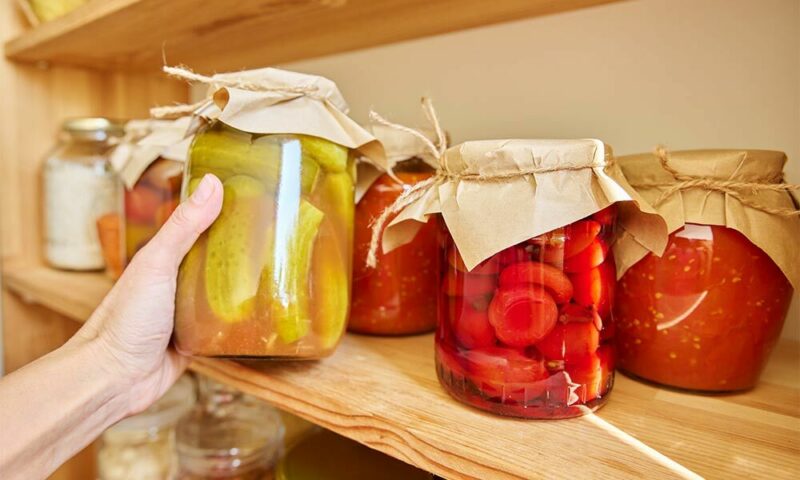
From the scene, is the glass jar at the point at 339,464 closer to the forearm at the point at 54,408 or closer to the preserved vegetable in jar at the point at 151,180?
the forearm at the point at 54,408

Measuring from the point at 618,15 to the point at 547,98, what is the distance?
0.11 meters

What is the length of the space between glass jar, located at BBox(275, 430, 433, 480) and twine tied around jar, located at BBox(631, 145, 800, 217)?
0.36 meters

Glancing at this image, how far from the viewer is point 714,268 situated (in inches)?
17.7

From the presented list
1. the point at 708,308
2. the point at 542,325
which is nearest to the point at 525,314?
the point at 542,325

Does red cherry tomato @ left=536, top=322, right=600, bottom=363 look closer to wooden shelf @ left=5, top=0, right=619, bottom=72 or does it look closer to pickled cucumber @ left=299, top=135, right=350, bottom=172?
pickled cucumber @ left=299, top=135, right=350, bottom=172

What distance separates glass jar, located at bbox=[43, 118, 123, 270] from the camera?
930 millimetres

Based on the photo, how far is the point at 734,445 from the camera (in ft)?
1.28

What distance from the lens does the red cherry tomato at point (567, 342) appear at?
42 cm

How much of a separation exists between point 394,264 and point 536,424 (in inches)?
9.4

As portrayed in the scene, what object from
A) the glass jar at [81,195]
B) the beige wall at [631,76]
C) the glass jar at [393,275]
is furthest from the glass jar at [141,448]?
the beige wall at [631,76]

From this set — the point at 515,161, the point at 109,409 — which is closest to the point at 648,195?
the point at 515,161

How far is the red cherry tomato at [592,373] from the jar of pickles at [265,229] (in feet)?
0.67

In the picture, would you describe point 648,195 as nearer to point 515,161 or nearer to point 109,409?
point 515,161

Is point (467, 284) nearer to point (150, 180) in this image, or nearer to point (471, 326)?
point (471, 326)
